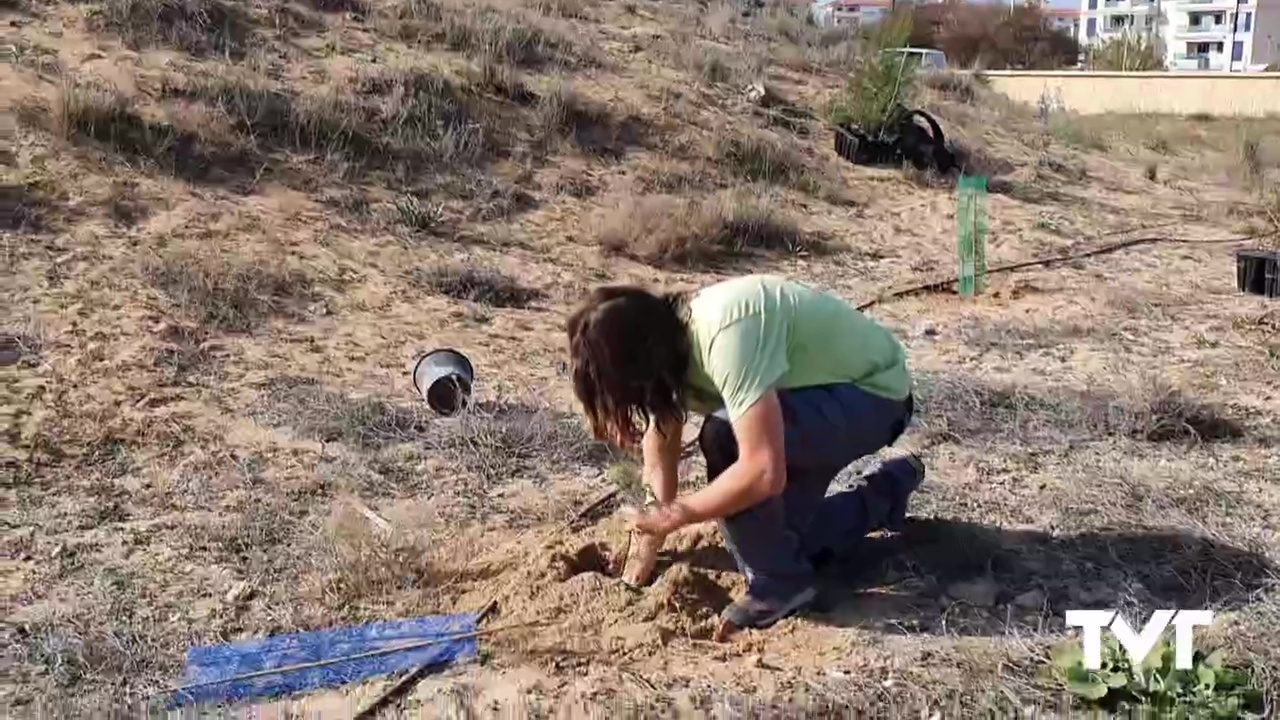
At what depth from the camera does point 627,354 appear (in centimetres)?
243

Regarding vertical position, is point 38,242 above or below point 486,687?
above

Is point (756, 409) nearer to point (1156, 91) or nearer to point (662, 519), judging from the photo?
point (662, 519)

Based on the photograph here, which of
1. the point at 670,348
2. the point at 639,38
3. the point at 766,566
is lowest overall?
the point at 766,566

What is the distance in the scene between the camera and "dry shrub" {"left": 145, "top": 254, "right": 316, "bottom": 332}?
5133mm

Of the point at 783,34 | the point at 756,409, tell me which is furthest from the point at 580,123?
the point at 756,409

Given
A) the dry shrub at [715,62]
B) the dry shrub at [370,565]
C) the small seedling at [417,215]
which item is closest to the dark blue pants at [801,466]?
the dry shrub at [370,565]

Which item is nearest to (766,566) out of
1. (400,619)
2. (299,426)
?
(400,619)

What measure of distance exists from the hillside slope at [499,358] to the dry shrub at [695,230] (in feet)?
0.09

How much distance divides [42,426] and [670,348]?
8.58ft

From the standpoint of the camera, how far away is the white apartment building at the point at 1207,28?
60.9 metres

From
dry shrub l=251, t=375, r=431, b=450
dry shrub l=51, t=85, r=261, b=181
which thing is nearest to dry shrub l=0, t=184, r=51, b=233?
dry shrub l=51, t=85, r=261, b=181

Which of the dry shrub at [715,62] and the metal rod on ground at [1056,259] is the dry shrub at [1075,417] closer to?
the metal rod on ground at [1056,259]

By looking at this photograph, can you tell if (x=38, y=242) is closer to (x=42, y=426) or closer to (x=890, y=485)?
(x=42, y=426)

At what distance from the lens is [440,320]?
5.65m
